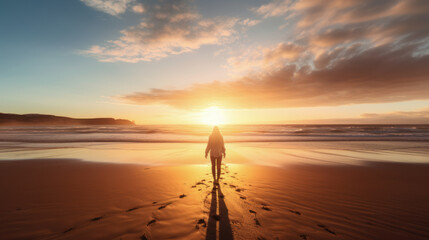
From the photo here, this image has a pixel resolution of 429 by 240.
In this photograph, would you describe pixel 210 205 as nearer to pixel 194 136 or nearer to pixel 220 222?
pixel 220 222

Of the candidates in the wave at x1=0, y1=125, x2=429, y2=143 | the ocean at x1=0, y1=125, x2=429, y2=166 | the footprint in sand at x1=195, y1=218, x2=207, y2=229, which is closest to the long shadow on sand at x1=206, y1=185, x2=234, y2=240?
the footprint in sand at x1=195, y1=218, x2=207, y2=229

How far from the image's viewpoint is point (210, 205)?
195 inches

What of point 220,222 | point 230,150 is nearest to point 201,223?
point 220,222

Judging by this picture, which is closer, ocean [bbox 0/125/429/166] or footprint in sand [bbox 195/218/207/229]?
footprint in sand [bbox 195/218/207/229]

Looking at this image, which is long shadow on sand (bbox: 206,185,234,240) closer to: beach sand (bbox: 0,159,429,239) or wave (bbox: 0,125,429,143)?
beach sand (bbox: 0,159,429,239)

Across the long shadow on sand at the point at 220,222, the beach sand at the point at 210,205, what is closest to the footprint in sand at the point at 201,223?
the beach sand at the point at 210,205

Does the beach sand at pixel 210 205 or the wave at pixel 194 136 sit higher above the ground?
the beach sand at pixel 210 205

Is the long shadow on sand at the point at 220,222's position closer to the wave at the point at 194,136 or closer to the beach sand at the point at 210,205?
the beach sand at the point at 210,205

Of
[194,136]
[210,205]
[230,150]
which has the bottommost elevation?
[194,136]

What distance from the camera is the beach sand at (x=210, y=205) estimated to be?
375 cm

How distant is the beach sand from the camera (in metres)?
3.75

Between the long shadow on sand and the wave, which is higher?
the long shadow on sand

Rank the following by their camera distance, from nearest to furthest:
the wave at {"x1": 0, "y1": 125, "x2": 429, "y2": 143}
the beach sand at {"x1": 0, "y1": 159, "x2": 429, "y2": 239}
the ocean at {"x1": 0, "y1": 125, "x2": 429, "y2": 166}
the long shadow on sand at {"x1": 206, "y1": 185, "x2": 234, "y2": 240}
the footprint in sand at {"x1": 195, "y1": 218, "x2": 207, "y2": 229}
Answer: the long shadow on sand at {"x1": 206, "y1": 185, "x2": 234, "y2": 240} → the beach sand at {"x1": 0, "y1": 159, "x2": 429, "y2": 239} → the footprint in sand at {"x1": 195, "y1": 218, "x2": 207, "y2": 229} → the ocean at {"x1": 0, "y1": 125, "x2": 429, "y2": 166} → the wave at {"x1": 0, "y1": 125, "x2": 429, "y2": 143}

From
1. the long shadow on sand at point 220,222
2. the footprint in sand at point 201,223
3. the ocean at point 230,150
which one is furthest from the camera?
the ocean at point 230,150
